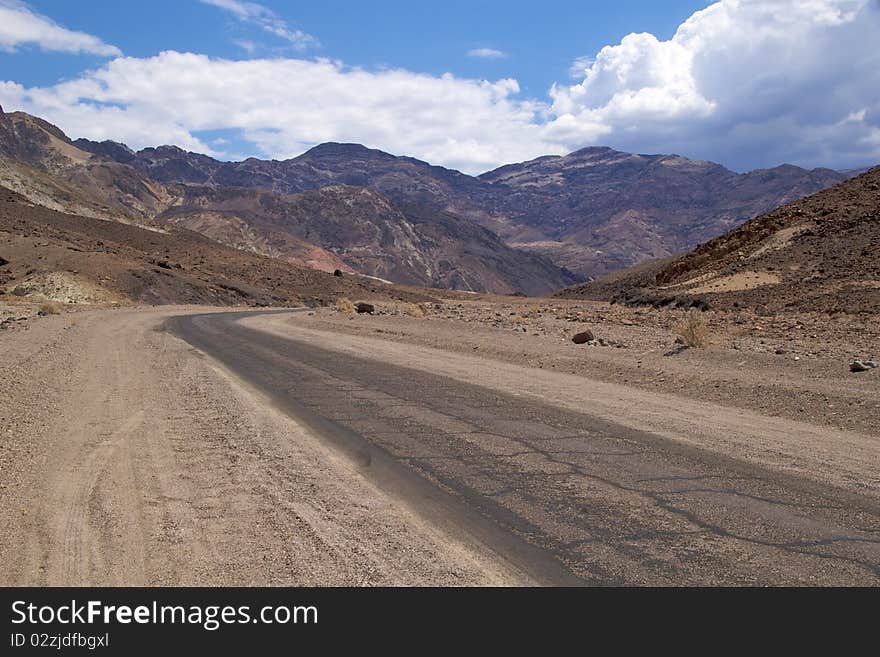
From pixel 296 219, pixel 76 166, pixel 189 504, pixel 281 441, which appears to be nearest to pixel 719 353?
pixel 281 441

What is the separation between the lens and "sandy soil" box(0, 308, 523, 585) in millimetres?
4926

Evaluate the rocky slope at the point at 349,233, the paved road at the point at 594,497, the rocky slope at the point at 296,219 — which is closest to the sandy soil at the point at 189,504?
the paved road at the point at 594,497

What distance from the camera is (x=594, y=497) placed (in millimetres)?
6758

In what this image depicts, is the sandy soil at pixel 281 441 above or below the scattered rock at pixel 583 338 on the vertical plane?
below

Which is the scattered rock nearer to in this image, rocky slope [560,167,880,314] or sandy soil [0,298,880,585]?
sandy soil [0,298,880,585]

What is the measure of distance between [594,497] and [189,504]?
365 centimetres

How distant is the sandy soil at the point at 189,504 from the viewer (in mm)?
4926

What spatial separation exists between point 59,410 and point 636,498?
8207 millimetres

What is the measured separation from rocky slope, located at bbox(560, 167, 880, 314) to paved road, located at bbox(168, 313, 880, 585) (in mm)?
16780

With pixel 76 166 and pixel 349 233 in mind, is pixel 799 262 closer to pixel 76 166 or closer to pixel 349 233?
pixel 349 233

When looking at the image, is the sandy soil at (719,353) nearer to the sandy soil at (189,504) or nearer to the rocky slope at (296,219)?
the sandy soil at (189,504)

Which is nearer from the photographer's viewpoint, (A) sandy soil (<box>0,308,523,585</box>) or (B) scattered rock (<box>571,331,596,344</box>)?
(A) sandy soil (<box>0,308,523,585</box>)

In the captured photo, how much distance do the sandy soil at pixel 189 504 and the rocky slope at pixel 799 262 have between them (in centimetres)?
1997

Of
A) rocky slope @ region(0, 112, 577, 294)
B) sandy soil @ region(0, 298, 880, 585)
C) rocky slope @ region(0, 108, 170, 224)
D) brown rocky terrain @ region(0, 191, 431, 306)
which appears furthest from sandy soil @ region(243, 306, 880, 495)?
rocky slope @ region(0, 108, 170, 224)
